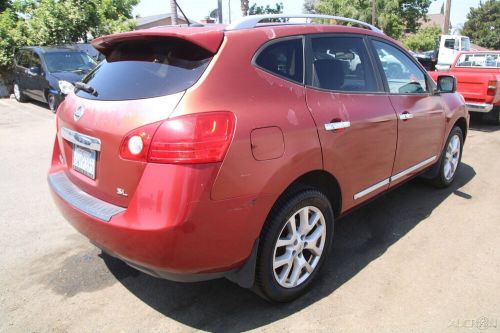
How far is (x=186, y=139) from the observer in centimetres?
215

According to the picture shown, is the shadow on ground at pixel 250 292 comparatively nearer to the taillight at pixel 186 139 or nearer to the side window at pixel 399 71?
the taillight at pixel 186 139

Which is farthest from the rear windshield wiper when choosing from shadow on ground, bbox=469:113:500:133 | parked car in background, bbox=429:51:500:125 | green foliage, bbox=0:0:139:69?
green foliage, bbox=0:0:139:69

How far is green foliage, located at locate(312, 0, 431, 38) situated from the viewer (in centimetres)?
3478

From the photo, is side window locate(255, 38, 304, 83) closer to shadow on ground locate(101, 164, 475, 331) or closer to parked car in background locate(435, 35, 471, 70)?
shadow on ground locate(101, 164, 475, 331)

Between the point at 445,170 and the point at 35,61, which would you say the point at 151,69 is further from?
the point at 35,61

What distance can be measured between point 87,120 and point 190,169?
90 cm

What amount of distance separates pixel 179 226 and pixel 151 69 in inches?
38.9

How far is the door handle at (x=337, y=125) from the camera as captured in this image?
2822 mm

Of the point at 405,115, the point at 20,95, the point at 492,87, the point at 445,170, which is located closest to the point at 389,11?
the point at 492,87

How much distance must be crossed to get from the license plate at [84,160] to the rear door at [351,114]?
4.68 ft

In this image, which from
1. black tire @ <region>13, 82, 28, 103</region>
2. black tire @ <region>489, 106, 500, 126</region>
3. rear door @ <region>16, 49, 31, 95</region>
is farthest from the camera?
black tire @ <region>13, 82, 28, 103</region>

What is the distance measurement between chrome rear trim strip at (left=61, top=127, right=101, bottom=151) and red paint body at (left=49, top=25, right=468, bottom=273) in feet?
0.15

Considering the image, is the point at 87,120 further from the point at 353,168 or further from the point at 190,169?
the point at 353,168

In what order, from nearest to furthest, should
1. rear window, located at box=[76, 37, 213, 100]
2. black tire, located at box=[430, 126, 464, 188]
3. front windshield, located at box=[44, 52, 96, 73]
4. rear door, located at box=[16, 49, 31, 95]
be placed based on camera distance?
1. rear window, located at box=[76, 37, 213, 100]
2. black tire, located at box=[430, 126, 464, 188]
3. front windshield, located at box=[44, 52, 96, 73]
4. rear door, located at box=[16, 49, 31, 95]
